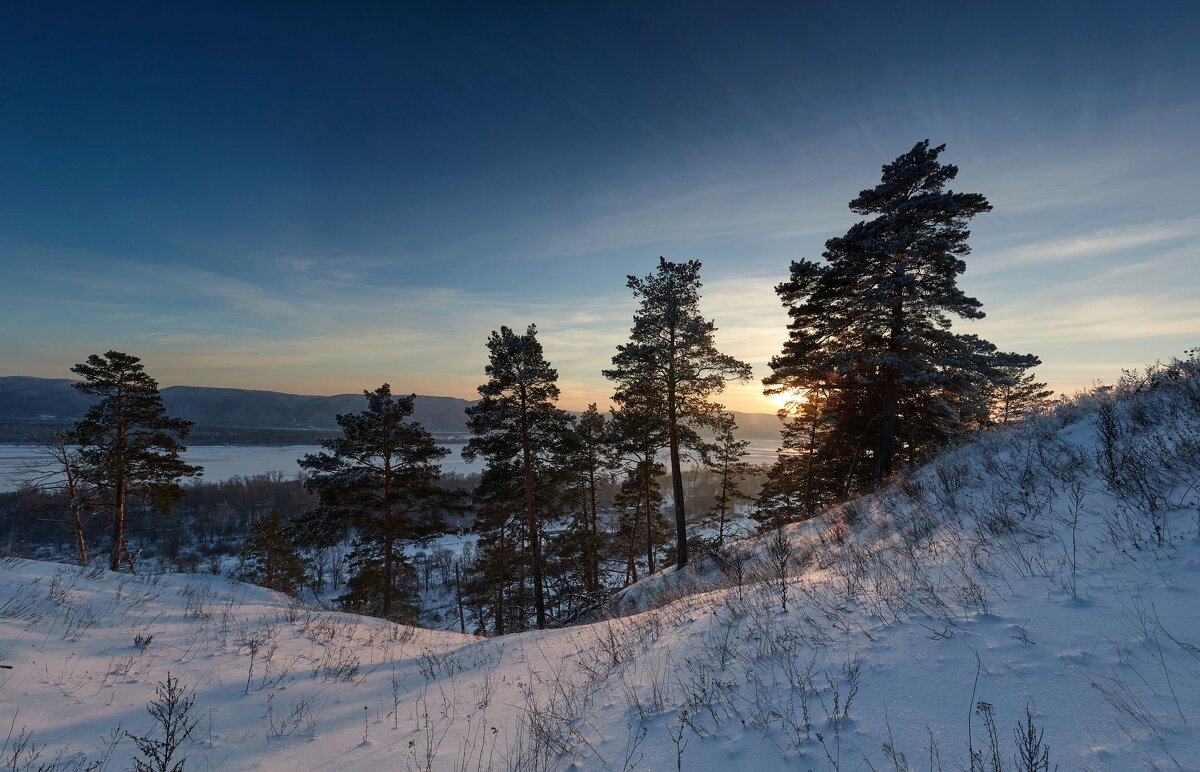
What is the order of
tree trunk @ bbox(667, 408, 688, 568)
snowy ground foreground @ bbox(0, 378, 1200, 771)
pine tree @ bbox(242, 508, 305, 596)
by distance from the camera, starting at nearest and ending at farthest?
snowy ground foreground @ bbox(0, 378, 1200, 771)
tree trunk @ bbox(667, 408, 688, 568)
pine tree @ bbox(242, 508, 305, 596)

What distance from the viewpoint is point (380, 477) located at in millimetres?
20797

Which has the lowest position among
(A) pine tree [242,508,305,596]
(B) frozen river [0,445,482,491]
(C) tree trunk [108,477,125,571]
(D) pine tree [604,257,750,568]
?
(B) frozen river [0,445,482,491]

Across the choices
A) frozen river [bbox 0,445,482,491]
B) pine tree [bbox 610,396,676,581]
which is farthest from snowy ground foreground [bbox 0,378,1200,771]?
frozen river [bbox 0,445,482,491]

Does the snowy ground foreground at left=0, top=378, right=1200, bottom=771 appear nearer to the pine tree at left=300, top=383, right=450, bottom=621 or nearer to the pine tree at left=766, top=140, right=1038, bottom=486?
the pine tree at left=766, top=140, right=1038, bottom=486

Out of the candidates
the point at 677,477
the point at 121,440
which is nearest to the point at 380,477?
the point at 121,440

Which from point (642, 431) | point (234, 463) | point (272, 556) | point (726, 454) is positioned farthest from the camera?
point (234, 463)

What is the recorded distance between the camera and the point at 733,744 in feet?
10.7

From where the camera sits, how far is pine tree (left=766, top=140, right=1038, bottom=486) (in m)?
14.3

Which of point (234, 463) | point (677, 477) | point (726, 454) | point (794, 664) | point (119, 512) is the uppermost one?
point (794, 664)

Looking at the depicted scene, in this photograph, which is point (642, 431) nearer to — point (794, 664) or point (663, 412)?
point (663, 412)

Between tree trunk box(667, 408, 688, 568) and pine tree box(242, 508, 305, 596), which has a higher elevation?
tree trunk box(667, 408, 688, 568)

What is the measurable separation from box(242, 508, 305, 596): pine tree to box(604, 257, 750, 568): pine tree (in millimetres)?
25624

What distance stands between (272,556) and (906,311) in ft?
126

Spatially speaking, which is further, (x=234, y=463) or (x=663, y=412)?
(x=234, y=463)
